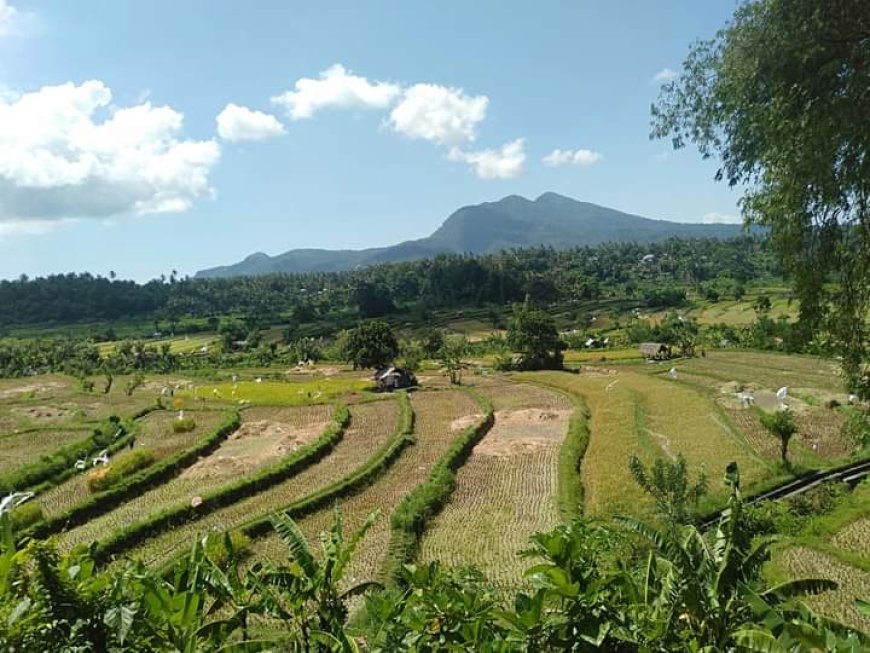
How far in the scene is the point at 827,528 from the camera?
58.7 ft

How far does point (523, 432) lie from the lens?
33.5 m

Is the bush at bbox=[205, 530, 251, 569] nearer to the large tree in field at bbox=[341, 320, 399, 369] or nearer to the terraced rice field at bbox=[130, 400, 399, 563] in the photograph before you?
the terraced rice field at bbox=[130, 400, 399, 563]

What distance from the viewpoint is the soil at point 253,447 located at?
27516 mm

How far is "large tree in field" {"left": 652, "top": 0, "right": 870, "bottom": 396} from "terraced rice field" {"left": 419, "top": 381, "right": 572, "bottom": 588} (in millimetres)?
9953

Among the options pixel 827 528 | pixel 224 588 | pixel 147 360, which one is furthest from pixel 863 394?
pixel 147 360

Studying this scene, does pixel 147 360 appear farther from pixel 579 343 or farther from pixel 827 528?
pixel 827 528

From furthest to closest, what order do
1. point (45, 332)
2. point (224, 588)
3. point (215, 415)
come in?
point (45, 332)
point (215, 415)
point (224, 588)

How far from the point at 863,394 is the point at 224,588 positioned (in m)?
10.9

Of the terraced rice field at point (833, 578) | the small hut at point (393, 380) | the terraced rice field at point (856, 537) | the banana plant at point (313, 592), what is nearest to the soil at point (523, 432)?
the terraced rice field at point (856, 537)

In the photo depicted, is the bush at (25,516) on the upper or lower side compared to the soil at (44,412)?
upper

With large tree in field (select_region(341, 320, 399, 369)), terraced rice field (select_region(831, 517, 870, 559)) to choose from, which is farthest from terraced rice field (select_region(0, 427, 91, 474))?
terraced rice field (select_region(831, 517, 870, 559))

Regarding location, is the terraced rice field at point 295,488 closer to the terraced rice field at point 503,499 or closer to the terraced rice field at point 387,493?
the terraced rice field at point 387,493

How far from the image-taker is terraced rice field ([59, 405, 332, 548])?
21.5 m

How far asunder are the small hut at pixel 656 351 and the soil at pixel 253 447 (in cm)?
3933
